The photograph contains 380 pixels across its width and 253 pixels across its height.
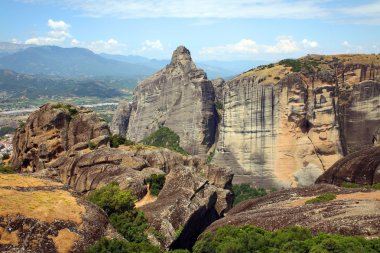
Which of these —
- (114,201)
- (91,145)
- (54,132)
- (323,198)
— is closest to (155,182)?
(114,201)

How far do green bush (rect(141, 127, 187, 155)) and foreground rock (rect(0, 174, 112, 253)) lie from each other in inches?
2858

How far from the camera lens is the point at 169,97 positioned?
10988 cm

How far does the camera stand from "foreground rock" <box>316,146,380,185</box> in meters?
41.8

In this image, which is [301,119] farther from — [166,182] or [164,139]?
[166,182]

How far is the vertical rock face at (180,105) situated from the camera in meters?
99.6

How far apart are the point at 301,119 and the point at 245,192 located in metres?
15.9

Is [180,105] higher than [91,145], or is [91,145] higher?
[180,105]

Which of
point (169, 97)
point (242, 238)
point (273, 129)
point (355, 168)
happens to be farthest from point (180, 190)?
point (169, 97)

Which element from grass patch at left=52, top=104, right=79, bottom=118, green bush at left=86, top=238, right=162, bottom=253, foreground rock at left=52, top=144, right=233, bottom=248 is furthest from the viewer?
grass patch at left=52, top=104, right=79, bottom=118

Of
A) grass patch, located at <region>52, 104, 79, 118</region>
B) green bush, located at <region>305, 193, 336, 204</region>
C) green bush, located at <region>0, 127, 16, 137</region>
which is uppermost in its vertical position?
grass patch, located at <region>52, 104, 79, 118</region>

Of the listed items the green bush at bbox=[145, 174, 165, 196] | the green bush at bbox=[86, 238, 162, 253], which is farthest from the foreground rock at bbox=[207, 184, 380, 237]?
the green bush at bbox=[86, 238, 162, 253]

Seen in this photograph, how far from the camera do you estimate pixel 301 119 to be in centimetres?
7919

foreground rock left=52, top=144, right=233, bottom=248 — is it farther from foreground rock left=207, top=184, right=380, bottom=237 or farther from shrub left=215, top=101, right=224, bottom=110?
shrub left=215, top=101, right=224, bottom=110

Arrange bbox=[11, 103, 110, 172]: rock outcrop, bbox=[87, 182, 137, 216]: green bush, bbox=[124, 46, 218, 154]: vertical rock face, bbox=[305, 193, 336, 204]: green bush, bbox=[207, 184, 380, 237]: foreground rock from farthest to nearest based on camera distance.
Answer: bbox=[124, 46, 218, 154]: vertical rock face
bbox=[11, 103, 110, 172]: rock outcrop
bbox=[305, 193, 336, 204]: green bush
bbox=[87, 182, 137, 216]: green bush
bbox=[207, 184, 380, 237]: foreground rock
